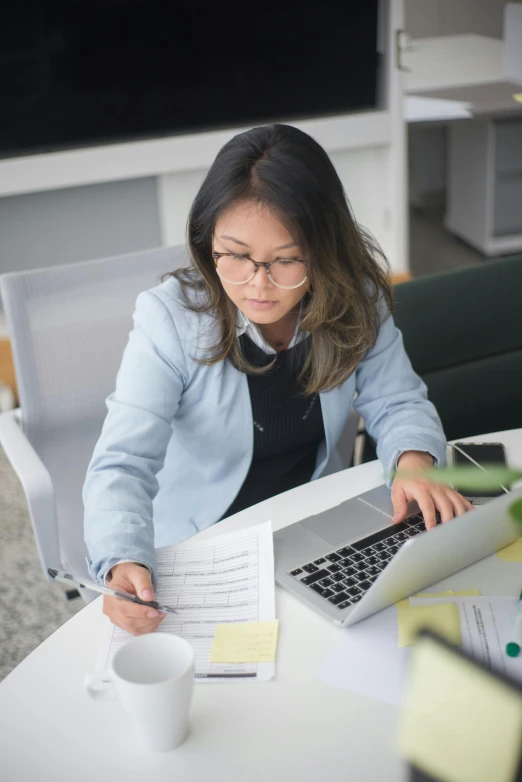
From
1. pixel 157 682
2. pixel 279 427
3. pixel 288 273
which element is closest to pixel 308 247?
pixel 288 273

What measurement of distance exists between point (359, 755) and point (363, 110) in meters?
3.18

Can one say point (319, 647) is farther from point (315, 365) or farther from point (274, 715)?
point (315, 365)

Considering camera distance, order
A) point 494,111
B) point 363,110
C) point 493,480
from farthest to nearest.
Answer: point 494,111
point 363,110
point 493,480

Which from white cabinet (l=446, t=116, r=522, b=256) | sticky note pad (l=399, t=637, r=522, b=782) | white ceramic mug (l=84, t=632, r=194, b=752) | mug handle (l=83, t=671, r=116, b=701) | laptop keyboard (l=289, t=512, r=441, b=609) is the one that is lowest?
white cabinet (l=446, t=116, r=522, b=256)

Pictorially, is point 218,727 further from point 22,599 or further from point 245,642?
point 22,599

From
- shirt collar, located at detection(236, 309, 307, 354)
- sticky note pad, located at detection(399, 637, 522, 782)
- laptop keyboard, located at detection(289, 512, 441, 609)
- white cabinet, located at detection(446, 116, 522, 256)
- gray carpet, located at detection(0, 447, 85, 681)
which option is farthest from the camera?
white cabinet, located at detection(446, 116, 522, 256)

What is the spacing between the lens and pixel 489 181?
4059mm

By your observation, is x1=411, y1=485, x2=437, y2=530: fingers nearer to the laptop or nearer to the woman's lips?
the laptop

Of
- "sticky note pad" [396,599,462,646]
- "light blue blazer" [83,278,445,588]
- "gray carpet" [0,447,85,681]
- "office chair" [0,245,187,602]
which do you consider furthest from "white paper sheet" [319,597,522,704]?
"gray carpet" [0,447,85,681]

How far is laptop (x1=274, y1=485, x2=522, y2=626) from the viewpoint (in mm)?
912

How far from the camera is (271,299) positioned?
123 centimetres

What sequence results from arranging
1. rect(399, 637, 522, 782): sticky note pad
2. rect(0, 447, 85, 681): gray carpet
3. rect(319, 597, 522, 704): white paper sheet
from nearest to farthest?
1. rect(399, 637, 522, 782): sticky note pad
2. rect(319, 597, 522, 704): white paper sheet
3. rect(0, 447, 85, 681): gray carpet

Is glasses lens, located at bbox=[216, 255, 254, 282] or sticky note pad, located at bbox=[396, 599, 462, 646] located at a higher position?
glasses lens, located at bbox=[216, 255, 254, 282]

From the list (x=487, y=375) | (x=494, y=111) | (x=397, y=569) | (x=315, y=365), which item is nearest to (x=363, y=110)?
(x=494, y=111)
